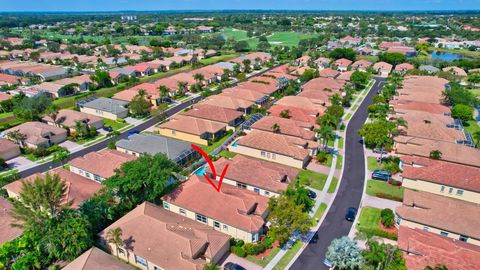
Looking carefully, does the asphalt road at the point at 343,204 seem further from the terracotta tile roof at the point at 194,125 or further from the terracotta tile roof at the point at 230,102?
the terracotta tile roof at the point at 194,125

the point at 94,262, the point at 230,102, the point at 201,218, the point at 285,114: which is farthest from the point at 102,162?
the point at 285,114

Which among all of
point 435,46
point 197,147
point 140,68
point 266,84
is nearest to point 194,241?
point 197,147

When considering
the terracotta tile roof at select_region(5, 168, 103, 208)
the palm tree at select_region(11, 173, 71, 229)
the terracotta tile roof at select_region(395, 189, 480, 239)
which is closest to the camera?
the palm tree at select_region(11, 173, 71, 229)

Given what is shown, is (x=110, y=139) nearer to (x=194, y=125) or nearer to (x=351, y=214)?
(x=194, y=125)

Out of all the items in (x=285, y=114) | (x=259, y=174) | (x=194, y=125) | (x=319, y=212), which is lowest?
(x=319, y=212)

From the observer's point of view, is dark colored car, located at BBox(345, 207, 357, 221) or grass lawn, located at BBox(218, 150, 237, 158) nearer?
dark colored car, located at BBox(345, 207, 357, 221)

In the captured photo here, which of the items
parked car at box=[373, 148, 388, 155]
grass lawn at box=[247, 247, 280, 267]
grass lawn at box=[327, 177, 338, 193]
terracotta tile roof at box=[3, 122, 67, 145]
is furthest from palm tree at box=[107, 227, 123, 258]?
parked car at box=[373, 148, 388, 155]

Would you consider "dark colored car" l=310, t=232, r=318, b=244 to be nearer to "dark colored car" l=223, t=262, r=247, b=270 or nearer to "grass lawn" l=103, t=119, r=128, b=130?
"dark colored car" l=223, t=262, r=247, b=270
